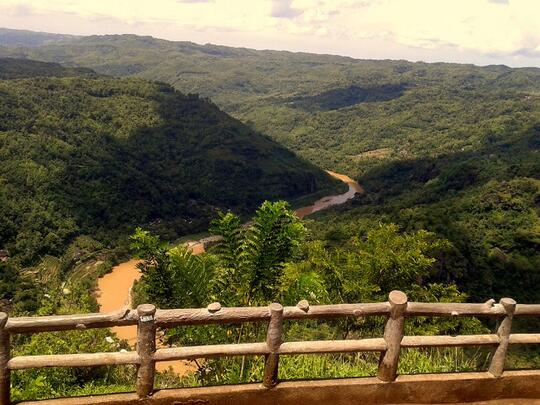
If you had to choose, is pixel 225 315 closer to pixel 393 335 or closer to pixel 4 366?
pixel 393 335

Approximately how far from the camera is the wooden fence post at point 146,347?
5.18 m

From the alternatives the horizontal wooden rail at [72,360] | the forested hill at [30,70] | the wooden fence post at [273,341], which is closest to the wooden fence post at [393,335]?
the wooden fence post at [273,341]

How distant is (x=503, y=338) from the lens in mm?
6184

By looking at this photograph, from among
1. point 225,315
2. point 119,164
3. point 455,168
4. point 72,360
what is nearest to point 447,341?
point 225,315

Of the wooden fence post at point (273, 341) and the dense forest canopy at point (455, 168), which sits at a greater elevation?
the wooden fence post at point (273, 341)

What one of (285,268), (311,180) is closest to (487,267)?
(285,268)

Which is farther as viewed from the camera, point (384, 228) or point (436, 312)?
Result: point (384, 228)

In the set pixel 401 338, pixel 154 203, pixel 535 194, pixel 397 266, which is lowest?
pixel 154 203

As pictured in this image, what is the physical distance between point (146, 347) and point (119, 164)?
80.9 meters

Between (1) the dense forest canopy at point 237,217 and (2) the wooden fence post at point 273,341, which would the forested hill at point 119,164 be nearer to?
(1) the dense forest canopy at point 237,217

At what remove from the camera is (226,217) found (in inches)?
405

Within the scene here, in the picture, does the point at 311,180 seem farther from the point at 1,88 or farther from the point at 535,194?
the point at 1,88

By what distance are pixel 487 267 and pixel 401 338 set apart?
36824 millimetres

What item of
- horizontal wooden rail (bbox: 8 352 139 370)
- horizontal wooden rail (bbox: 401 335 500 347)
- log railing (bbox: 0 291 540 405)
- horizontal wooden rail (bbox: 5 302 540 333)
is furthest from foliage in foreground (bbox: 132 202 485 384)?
horizontal wooden rail (bbox: 8 352 139 370)
